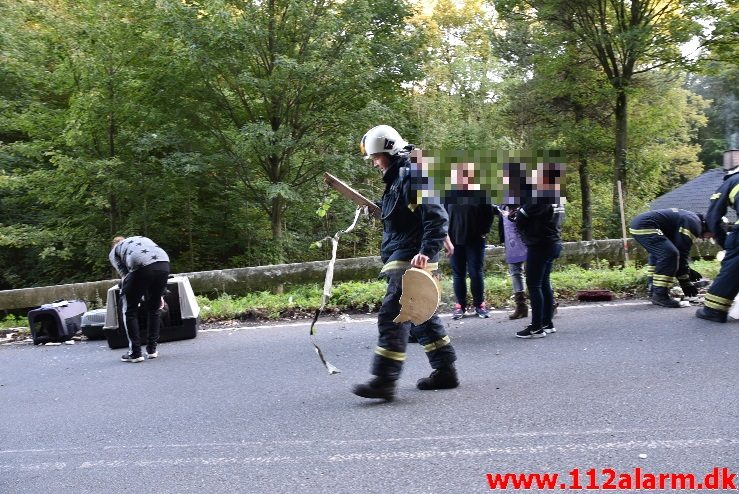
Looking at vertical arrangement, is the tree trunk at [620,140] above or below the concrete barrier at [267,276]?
above

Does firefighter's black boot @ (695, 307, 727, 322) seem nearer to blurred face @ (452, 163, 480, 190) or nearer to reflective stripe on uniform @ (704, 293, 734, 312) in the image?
reflective stripe on uniform @ (704, 293, 734, 312)

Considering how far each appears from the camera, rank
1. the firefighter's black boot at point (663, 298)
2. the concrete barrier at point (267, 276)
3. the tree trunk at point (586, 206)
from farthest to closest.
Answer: the tree trunk at point (586, 206), the concrete barrier at point (267, 276), the firefighter's black boot at point (663, 298)

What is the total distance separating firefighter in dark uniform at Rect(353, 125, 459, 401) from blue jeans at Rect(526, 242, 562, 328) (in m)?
1.96

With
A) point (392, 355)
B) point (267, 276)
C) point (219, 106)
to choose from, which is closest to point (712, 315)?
point (392, 355)

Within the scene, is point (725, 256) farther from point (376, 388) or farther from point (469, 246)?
point (376, 388)

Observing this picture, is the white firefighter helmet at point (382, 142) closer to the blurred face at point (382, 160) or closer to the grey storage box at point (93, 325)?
the blurred face at point (382, 160)

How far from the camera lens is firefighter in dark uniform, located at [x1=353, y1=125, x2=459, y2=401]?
420cm

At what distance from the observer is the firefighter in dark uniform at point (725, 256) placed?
20.3 ft

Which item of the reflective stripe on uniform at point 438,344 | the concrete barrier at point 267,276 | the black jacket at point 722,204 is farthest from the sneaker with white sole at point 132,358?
the black jacket at point 722,204

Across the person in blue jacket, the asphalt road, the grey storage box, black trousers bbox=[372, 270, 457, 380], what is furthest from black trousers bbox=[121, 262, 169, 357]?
black trousers bbox=[372, 270, 457, 380]

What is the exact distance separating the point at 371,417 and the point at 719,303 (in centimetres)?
441

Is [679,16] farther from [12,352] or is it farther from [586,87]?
[12,352]

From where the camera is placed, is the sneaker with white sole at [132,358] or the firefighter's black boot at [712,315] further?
the sneaker with white sole at [132,358]

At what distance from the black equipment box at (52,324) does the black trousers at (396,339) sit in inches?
211
